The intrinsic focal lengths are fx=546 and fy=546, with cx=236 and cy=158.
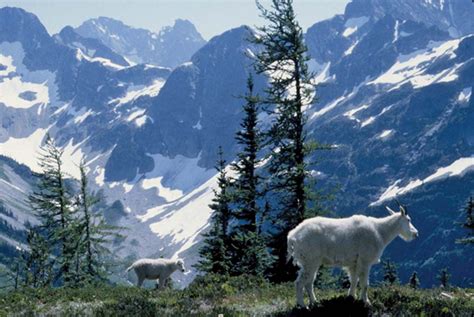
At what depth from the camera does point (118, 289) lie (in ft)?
64.3

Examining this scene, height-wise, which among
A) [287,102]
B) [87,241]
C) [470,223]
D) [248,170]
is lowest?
[470,223]

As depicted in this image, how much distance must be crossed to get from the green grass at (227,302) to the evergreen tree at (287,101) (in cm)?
862

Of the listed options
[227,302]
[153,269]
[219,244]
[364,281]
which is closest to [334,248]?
[364,281]

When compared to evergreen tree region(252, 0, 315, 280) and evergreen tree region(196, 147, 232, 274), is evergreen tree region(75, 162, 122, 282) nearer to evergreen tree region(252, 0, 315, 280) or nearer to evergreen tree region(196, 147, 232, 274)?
evergreen tree region(196, 147, 232, 274)

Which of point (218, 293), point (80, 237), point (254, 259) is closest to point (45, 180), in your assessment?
point (80, 237)

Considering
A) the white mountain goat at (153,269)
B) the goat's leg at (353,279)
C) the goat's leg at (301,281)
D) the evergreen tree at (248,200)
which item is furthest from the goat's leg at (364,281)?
the evergreen tree at (248,200)

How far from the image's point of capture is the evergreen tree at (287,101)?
2723 centimetres

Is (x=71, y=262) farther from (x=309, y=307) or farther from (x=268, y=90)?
(x=309, y=307)

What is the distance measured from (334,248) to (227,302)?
13.0ft

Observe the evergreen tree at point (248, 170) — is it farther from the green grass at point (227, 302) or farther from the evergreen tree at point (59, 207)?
the green grass at point (227, 302)

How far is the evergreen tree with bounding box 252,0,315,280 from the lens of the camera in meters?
27.2

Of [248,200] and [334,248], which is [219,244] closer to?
[248,200]

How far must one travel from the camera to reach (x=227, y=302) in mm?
15469

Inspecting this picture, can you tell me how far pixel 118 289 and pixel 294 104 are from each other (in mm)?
12655
